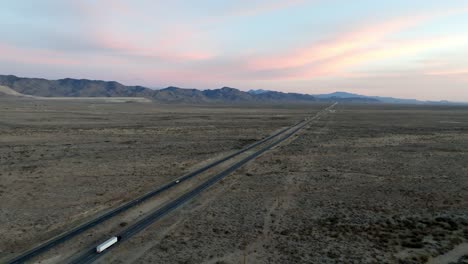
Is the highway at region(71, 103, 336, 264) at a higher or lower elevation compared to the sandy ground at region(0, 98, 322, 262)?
higher

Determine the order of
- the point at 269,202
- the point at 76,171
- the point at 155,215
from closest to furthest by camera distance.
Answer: the point at 155,215
the point at 269,202
the point at 76,171

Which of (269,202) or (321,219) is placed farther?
(269,202)

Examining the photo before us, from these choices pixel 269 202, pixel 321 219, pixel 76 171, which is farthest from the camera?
pixel 76 171

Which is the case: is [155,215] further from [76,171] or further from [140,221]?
[76,171]

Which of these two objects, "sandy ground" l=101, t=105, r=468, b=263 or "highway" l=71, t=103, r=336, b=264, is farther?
"sandy ground" l=101, t=105, r=468, b=263

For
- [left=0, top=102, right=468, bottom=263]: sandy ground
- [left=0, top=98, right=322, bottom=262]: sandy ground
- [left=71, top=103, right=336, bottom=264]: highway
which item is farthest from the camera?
[left=0, top=98, right=322, bottom=262]: sandy ground

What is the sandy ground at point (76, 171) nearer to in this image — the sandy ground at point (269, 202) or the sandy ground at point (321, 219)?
the sandy ground at point (269, 202)

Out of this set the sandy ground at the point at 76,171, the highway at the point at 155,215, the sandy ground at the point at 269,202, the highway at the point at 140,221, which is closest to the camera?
the highway at the point at 155,215

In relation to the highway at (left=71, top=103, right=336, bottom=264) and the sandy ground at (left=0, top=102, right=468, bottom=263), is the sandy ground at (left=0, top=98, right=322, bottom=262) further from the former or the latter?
the highway at (left=71, top=103, right=336, bottom=264)

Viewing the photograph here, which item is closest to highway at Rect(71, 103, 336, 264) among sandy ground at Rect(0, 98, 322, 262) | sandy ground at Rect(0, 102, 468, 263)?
sandy ground at Rect(0, 102, 468, 263)

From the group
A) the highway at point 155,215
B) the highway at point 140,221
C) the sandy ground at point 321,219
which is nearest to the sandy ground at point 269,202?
the sandy ground at point 321,219

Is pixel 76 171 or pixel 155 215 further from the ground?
pixel 155 215

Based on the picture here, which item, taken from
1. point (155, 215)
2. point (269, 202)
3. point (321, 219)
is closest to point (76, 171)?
point (155, 215)

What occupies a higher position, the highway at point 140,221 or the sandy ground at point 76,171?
the highway at point 140,221
